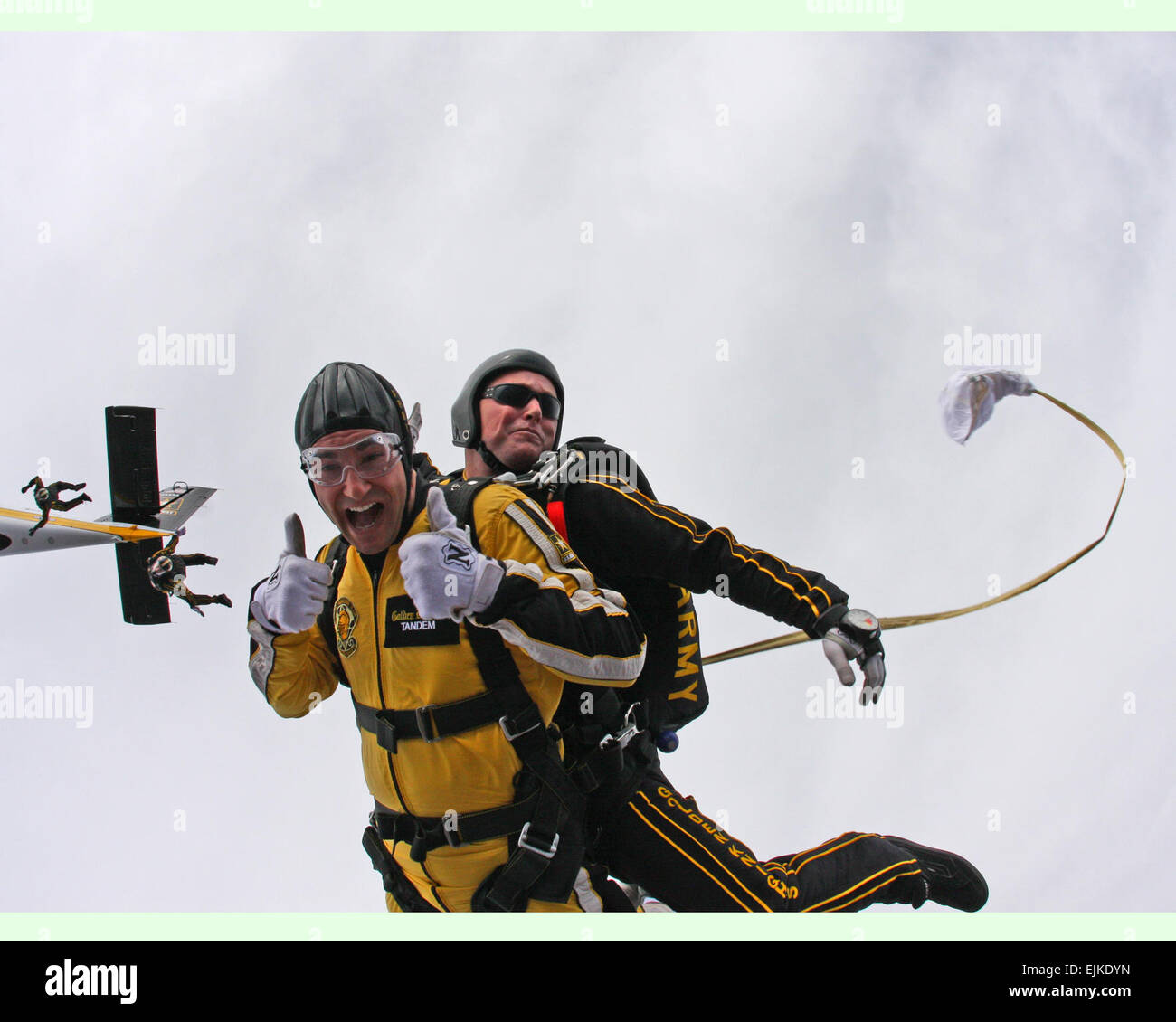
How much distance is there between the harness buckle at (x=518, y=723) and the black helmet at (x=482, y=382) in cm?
148

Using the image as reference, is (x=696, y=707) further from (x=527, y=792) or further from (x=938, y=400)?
(x=938, y=400)

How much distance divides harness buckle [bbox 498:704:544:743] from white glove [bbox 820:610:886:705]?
124 centimetres

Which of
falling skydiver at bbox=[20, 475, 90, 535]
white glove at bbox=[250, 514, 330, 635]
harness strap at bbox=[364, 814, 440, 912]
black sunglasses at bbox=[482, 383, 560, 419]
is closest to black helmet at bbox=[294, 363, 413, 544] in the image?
white glove at bbox=[250, 514, 330, 635]

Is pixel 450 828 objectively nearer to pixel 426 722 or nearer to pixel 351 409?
pixel 426 722

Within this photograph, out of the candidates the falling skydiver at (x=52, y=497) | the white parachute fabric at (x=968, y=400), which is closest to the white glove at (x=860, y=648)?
the white parachute fabric at (x=968, y=400)

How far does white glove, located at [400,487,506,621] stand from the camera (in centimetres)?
273

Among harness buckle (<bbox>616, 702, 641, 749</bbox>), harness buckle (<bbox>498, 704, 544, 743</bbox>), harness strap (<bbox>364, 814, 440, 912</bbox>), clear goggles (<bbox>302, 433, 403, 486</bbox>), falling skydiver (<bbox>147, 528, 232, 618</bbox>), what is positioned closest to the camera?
clear goggles (<bbox>302, 433, 403, 486</bbox>)

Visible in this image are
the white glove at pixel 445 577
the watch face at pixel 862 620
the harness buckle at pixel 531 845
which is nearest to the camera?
the white glove at pixel 445 577

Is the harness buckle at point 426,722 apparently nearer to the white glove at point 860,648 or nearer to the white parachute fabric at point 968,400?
the white glove at point 860,648

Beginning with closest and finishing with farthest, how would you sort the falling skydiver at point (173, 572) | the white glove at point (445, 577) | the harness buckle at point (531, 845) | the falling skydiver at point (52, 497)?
the white glove at point (445, 577), the harness buckle at point (531, 845), the falling skydiver at point (173, 572), the falling skydiver at point (52, 497)

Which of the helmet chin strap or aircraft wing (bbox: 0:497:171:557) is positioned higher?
the helmet chin strap

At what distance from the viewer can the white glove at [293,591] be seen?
308 cm

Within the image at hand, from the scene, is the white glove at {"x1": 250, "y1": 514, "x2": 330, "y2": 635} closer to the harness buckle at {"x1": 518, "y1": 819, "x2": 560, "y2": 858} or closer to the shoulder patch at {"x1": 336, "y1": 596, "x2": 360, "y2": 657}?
the shoulder patch at {"x1": 336, "y1": 596, "x2": 360, "y2": 657}

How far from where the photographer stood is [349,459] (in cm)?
303
